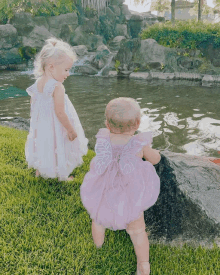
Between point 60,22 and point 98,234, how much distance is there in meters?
26.2

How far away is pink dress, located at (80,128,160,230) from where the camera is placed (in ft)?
6.95

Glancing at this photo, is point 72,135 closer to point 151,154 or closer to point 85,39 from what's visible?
point 151,154

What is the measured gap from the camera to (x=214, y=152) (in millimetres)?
5977

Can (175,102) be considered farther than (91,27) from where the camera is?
No

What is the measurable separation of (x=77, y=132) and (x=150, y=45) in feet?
48.7

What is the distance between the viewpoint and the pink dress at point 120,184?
83.4 inches

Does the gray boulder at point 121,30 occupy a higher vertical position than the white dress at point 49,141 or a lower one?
higher

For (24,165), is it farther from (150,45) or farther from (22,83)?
(150,45)

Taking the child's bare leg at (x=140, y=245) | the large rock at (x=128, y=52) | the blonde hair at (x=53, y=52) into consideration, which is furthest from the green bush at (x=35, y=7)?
the child's bare leg at (x=140, y=245)

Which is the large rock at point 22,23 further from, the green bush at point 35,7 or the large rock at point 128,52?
the large rock at point 128,52

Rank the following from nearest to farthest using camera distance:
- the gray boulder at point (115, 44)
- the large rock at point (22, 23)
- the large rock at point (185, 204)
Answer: the large rock at point (185, 204), the large rock at point (22, 23), the gray boulder at point (115, 44)

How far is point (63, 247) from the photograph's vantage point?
2.43 metres

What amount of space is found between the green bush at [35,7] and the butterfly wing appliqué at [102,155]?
979 inches

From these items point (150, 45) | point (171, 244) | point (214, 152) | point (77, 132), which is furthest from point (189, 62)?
point (171, 244)
